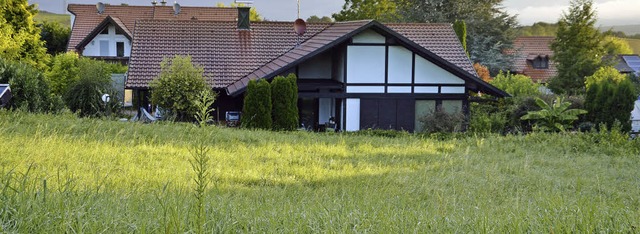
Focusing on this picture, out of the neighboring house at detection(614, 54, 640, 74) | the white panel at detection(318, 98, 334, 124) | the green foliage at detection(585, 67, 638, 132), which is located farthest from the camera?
the neighboring house at detection(614, 54, 640, 74)

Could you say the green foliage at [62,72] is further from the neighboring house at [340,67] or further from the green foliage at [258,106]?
the green foliage at [258,106]

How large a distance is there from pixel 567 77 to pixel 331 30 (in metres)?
18.0

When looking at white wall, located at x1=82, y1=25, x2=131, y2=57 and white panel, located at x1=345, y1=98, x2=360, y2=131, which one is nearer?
white panel, located at x1=345, y1=98, x2=360, y2=131

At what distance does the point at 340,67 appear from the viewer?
24266mm

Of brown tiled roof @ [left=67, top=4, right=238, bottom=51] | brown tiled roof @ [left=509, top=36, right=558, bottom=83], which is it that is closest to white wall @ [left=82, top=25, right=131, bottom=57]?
brown tiled roof @ [left=67, top=4, right=238, bottom=51]

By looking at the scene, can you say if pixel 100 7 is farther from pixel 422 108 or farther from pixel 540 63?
pixel 422 108

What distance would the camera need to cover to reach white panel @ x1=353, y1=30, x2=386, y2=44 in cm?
2312

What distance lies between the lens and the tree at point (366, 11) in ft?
156

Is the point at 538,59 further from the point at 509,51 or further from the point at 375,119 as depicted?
the point at 375,119

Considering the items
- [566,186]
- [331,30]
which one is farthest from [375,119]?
[566,186]

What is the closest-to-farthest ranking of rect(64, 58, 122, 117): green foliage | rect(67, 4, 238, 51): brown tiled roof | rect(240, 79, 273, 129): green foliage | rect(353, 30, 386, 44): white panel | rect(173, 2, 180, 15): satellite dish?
rect(240, 79, 273, 129): green foliage, rect(353, 30, 386, 44): white panel, rect(64, 58, 122, 117): green foliage, rect(67, 4, 238, 51): brown tiled roof, rect(173, 2, 180, 15): satellite dish

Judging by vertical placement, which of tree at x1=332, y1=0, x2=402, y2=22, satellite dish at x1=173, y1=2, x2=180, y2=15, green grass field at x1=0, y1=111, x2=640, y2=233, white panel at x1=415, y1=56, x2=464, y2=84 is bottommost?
green grass field at x1=0, y1=111, x2=640, y2=233

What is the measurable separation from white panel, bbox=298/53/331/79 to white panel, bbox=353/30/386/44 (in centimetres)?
266

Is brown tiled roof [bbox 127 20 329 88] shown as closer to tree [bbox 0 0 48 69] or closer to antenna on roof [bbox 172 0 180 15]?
tree [bbox 0 0 48 69]
